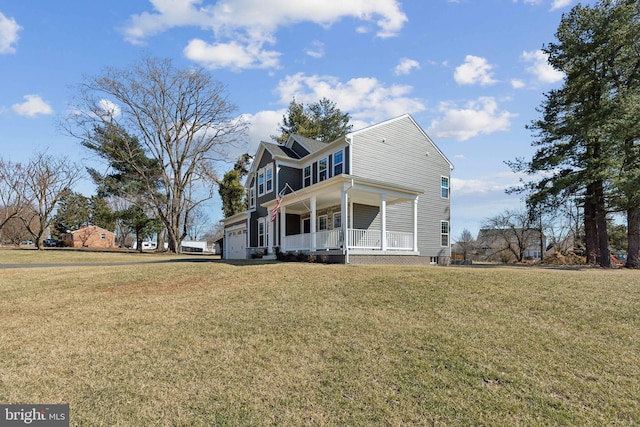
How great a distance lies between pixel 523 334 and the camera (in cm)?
539

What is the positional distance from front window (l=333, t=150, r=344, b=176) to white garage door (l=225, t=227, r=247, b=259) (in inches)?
401

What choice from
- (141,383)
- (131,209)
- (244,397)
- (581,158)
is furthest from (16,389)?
(131,209)

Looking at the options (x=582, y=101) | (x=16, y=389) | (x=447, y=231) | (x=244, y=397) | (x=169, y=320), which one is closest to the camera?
(x=244, y=397)

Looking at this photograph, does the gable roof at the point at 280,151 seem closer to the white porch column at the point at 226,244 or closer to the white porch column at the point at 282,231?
the white porch column at the point at 282,231

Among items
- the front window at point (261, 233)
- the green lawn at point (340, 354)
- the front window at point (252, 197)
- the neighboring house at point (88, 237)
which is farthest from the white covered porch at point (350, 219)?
the neighboring house at point (88, 237)

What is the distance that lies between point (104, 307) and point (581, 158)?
21395 millimetres

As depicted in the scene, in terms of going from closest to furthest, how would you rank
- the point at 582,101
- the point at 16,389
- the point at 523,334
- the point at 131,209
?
the point at 16,389
the point at 523,334
the point at 582,101
the point at 131,209

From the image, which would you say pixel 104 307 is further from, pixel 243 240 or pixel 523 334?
pixel 243 240

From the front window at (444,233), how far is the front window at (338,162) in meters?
7.47

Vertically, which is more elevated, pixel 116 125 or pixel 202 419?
pixel 116 125

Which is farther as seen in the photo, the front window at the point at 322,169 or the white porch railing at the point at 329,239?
the front window at the point at 322,169

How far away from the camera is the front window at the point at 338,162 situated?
1746 centimetres

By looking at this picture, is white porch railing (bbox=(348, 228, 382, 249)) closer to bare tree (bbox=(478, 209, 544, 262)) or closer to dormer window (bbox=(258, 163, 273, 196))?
dormer window (bbox=(258, 163, 273, 196))

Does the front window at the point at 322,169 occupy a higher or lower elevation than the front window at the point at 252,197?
higher
